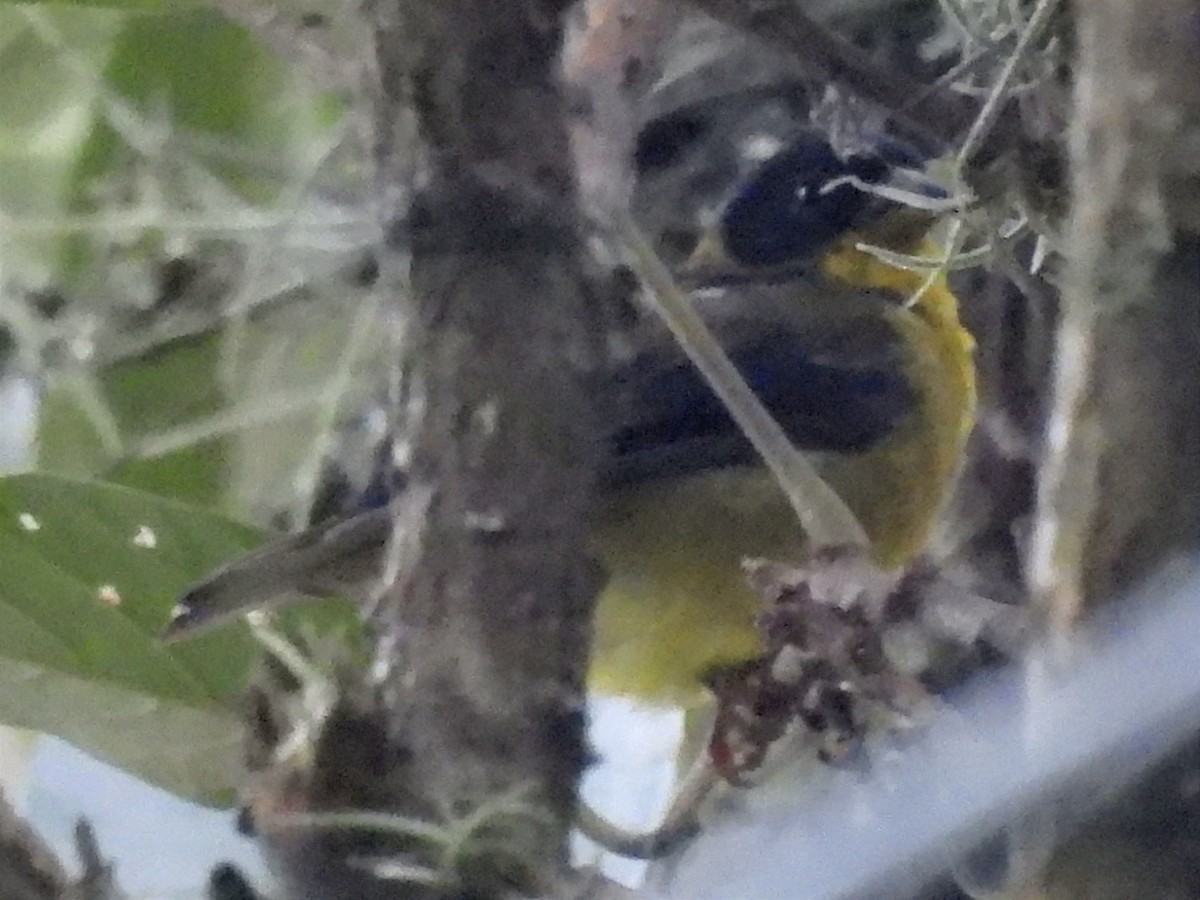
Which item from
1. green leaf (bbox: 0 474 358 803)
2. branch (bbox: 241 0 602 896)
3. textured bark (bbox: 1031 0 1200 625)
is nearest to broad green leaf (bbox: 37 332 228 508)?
green leaf (bbox: 0 474 358 803)

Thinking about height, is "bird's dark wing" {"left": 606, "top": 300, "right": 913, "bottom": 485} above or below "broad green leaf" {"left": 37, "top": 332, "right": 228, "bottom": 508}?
above

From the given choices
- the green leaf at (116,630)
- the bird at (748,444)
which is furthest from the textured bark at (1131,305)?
the green leaf at (116,630)

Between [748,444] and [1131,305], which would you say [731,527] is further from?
[1131,305]

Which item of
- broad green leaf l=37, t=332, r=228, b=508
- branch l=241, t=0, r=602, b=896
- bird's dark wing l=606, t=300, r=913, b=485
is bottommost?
branch l=241, t=0, r=602, b=896

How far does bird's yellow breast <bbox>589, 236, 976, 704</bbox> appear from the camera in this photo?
0.54 metres

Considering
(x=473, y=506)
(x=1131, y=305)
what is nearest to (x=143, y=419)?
(x=473, y=506)

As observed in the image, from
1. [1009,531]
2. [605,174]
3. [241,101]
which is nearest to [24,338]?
[241,101]

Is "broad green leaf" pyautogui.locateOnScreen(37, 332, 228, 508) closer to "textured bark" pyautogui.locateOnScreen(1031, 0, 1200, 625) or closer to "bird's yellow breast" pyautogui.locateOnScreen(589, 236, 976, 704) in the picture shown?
"bird's yellow breast" pyautogui.locateOnScreen(589, 236, 976, 704)

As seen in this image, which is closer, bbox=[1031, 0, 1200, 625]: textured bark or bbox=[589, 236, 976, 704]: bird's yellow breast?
bbox=[1031, 0, 1200, 625]: textured bark

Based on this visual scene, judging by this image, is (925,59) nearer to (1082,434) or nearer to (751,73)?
(751,73)

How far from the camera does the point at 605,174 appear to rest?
0.45m

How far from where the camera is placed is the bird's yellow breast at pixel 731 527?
1.76 ft

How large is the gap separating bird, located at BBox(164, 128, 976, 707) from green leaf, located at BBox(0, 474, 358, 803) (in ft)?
0.05

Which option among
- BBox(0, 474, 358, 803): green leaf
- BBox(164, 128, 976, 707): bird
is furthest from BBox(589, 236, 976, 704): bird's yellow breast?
BBox(0, 474, 358, 803): green leaf
